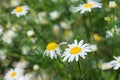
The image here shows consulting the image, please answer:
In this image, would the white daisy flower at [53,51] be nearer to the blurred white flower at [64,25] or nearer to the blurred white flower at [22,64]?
the blurred white flower at [22,64]

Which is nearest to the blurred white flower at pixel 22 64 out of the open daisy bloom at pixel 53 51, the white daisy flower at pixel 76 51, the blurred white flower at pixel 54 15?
the blurred white flower at pixel 54 15

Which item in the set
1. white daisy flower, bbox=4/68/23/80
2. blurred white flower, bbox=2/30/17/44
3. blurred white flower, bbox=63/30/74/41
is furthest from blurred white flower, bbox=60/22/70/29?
white daisy flower, bbox=4/68/23/80

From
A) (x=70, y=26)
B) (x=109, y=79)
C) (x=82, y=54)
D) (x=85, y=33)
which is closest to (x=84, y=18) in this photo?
(x=85, y=33)

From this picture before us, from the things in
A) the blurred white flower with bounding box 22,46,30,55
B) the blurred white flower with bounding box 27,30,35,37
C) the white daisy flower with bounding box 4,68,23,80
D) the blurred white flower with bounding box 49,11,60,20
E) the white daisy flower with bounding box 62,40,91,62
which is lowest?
the white daisy flower with bounding box 4,68,23,80

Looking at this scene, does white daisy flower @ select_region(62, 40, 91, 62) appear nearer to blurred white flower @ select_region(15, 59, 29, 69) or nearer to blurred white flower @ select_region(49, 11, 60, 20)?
blurred white flower @ select_region(15, 59, 29, 69)

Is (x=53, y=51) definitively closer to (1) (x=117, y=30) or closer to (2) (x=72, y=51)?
(2) (x=72, y=51)

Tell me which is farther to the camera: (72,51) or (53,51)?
(53,51)

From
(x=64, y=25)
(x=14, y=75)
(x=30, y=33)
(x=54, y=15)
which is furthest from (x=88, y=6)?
(x=54, y=15)

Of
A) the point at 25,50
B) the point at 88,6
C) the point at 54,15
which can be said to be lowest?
the point at 25,50

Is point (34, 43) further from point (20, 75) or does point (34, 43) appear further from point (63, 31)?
point (63, 31)

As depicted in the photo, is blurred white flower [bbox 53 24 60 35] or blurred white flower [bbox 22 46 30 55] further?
blurred white flower [bbox 53 24 60 35]

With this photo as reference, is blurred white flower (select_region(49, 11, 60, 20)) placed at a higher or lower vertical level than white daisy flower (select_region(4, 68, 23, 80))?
higher
